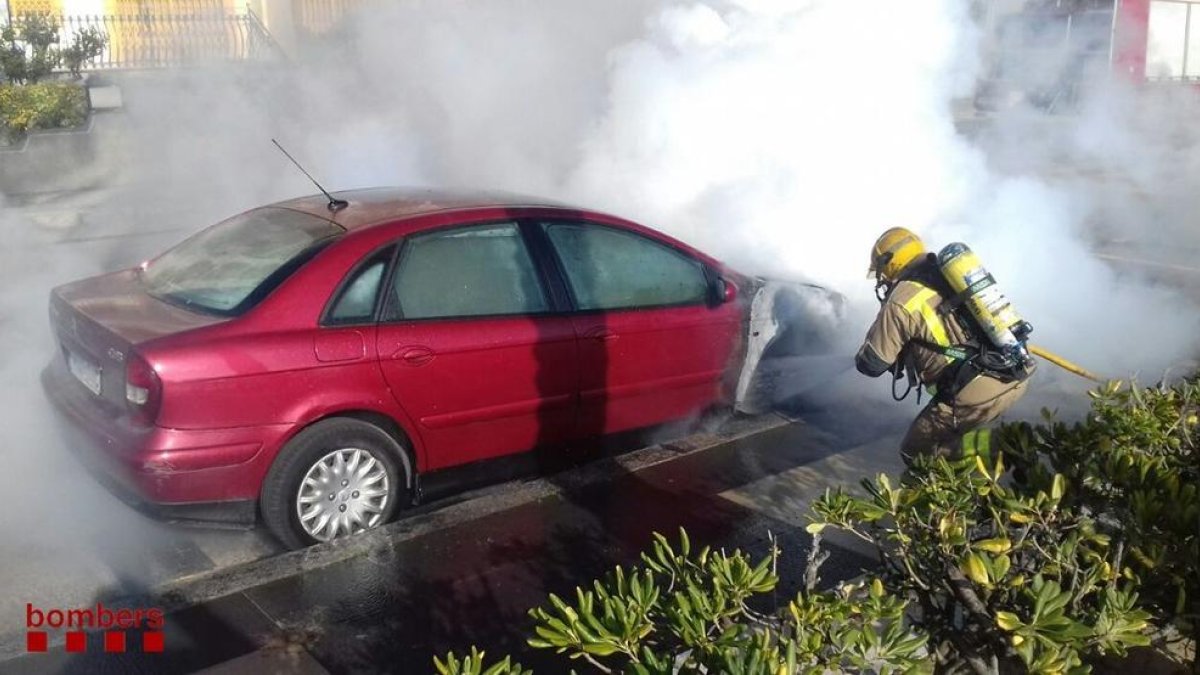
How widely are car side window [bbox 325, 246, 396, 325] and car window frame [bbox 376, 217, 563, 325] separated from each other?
3cm

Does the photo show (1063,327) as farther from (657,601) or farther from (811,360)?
(657,601)

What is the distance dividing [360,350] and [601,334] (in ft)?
3.80

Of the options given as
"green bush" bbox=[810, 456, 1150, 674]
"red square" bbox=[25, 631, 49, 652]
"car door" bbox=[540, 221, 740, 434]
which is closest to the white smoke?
"car door" bbox=[540, 221, 740, 434]

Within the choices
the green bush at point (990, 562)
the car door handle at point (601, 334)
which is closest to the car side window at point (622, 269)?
the car door handle at point (601, 334)

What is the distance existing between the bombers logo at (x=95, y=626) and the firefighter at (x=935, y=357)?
2666 mm

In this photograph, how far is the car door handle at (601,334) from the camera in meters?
4.81

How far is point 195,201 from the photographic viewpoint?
11.0m

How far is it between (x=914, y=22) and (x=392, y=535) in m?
5.65

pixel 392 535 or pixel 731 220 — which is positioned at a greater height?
pixel 731 220

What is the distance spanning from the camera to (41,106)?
481 inches

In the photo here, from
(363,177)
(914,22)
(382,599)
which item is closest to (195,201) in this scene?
(363,177)

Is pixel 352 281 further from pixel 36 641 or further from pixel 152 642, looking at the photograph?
pixel 36 641

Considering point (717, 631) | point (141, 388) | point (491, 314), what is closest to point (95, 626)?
point (141, 388)

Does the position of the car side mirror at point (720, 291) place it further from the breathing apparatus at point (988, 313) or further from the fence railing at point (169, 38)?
the fence railing at point (169, 38)
